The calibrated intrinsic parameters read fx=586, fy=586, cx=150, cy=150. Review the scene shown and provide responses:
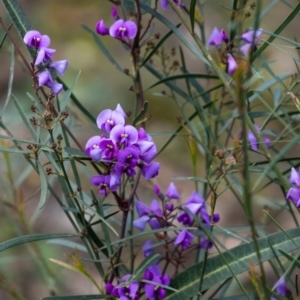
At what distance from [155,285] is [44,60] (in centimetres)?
27

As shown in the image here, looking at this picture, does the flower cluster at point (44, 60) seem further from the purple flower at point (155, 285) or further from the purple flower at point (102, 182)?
the purple flower at point (155, 285)

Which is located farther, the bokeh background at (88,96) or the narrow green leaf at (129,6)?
the bokeh background at (88,96)

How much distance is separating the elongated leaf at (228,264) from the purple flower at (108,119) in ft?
0.56

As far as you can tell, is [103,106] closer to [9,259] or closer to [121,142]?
[9,259]

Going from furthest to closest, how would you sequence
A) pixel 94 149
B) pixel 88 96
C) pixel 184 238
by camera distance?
pixel 88 96, pixel 184 238, pixel 94 149

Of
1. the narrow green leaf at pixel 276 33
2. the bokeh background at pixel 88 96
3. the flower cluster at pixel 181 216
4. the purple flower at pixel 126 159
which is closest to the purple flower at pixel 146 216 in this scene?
the flower cluster at pixel 181 216

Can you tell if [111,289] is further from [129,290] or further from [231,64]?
[231,64]

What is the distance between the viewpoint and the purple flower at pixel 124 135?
1.83 feet

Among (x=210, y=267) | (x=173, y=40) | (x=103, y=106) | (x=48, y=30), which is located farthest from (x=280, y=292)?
(x=48, y=30)

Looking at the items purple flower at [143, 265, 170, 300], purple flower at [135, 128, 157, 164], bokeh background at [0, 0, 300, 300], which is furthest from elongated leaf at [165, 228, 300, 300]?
bokeh background at [0, 0, 300, 300]

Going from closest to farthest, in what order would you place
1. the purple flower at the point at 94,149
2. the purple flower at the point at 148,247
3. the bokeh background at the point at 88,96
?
the purple flower at the point at 94,149 → the purple flower at the point at 148,247 → the bokeh background at the point at 88,96

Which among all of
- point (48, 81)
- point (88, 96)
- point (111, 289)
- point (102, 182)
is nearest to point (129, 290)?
point (111, 289)

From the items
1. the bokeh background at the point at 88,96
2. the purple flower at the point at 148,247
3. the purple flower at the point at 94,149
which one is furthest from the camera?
the bokeh background at the point at 88,96

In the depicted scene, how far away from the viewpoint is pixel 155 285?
64cm
